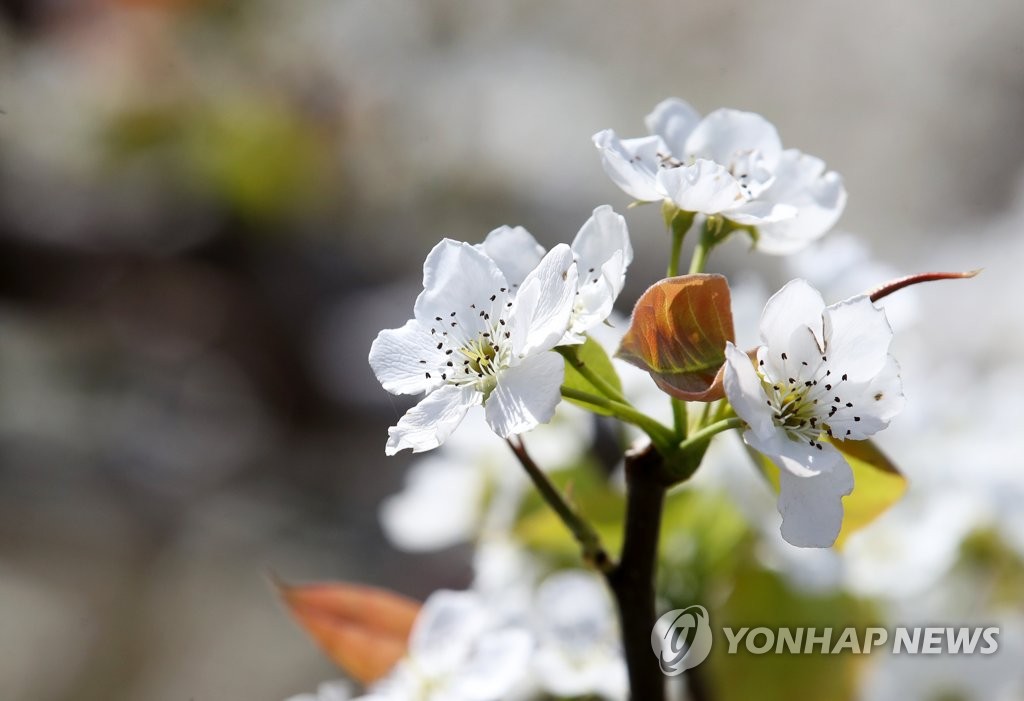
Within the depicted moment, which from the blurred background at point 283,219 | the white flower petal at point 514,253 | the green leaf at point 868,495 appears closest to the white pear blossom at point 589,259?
the white flower petal at point 514,253

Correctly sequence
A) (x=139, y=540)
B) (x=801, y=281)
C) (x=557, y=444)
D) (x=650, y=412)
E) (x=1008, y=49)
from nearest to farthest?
1. (x=801, y=281)
2. (x=650, y=412)
3. (x=557, y=444)
4. (x=139, y=540)
5. (x=1008, y=49)

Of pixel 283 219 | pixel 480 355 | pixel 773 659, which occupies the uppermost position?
pixel 283 219

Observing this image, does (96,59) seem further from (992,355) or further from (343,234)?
(992,355)

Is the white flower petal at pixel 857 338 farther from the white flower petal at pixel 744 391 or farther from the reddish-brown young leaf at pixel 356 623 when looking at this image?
the reddish-brown young leaf at pixel 356 623

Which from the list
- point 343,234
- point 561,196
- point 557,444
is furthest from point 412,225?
point 557,444

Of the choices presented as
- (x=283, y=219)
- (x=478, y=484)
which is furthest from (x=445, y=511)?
(x=283, y=219)

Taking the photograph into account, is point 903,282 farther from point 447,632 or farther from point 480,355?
point 447,632
